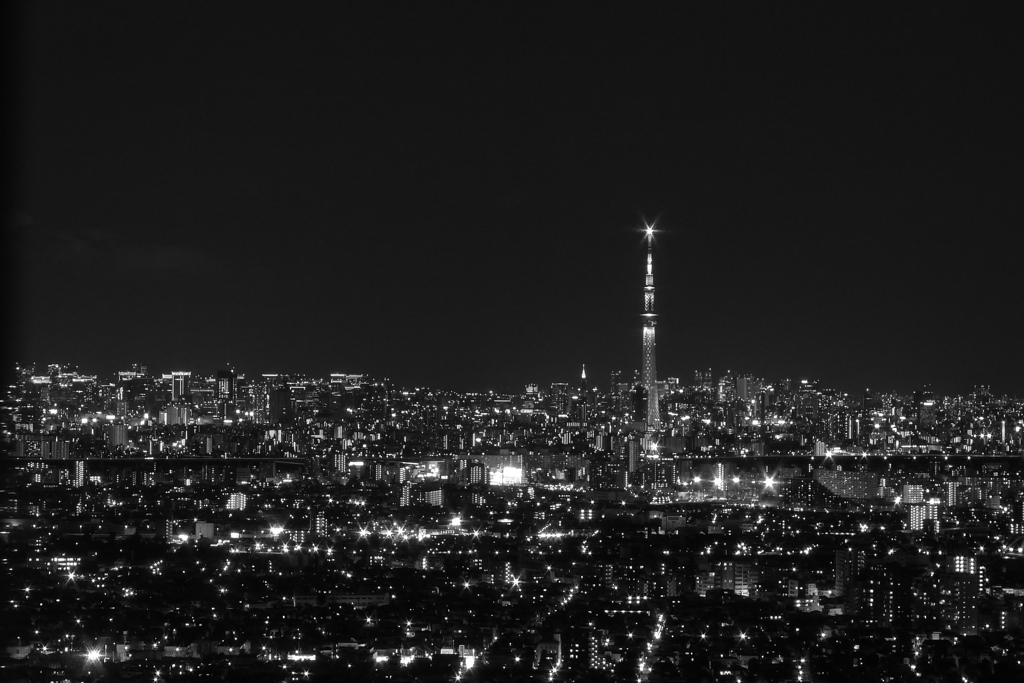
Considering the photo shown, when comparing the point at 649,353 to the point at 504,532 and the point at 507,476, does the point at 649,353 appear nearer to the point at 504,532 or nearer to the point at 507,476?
the point at 507,476

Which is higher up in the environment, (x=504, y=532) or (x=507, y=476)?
(x=507, y=476)

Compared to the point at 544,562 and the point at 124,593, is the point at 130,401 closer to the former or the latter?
the point at 544,562

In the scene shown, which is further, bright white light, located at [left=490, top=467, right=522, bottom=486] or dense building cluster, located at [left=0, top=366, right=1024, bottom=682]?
bright white light, located at [left=490, top=467, right=522, bottom=486]

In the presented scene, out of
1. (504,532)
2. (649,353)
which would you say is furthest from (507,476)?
(504,532)

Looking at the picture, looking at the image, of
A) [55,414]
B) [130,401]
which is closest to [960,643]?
[55,414]

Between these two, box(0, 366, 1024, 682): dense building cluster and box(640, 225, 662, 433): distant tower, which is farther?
box(640, 225, 662, 433): distant tower

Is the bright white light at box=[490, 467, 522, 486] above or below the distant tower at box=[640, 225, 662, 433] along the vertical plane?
below

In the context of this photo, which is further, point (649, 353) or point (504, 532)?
point (649, 353)
